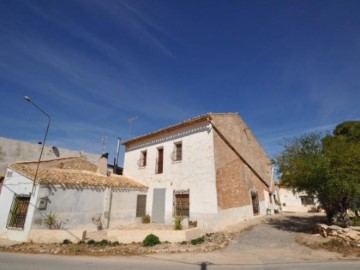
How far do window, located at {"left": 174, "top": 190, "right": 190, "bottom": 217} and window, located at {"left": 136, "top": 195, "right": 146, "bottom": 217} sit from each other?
3071mm

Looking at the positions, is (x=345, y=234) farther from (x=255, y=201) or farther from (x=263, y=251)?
(x=255, y=201)

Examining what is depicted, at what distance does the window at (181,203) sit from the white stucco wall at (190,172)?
1.15ft

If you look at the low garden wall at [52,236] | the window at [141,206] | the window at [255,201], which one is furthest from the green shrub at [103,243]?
the window at [255,201]

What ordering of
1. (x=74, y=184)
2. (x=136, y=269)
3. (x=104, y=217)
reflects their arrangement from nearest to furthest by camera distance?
(x=136, y=269) → (x=74, y=184) → (x=104, y=217)

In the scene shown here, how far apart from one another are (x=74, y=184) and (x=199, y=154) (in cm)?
804

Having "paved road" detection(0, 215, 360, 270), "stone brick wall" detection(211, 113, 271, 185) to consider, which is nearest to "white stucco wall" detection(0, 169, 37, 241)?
"paved road" detection(0, 215, 360, 270)

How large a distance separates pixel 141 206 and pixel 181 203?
12.0ft

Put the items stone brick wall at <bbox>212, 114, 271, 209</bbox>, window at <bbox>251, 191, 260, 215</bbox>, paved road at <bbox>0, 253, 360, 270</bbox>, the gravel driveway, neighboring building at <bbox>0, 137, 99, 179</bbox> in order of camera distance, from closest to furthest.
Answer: paved road at <bbox>0, 253, 360, 270</bbox> < the gravel driveway < stone brick wall at <bbox>212, 114, 271, 209</bbox> < window at <bbox>251, 191, 260, 215</bbox> < neighboring building at <bbox>0, 137, 99, 179</bbox>

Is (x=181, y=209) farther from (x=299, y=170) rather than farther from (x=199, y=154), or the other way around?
(x=299, y=170)

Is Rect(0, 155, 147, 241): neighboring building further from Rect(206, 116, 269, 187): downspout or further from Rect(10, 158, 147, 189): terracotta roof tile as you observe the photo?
Rect(206, 116, 269, 187): downspout

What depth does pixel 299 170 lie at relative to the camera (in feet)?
41.7

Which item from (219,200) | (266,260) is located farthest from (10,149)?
(266,260)

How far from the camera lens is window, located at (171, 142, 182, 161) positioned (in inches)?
659

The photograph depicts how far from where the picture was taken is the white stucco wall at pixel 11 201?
1193cm
